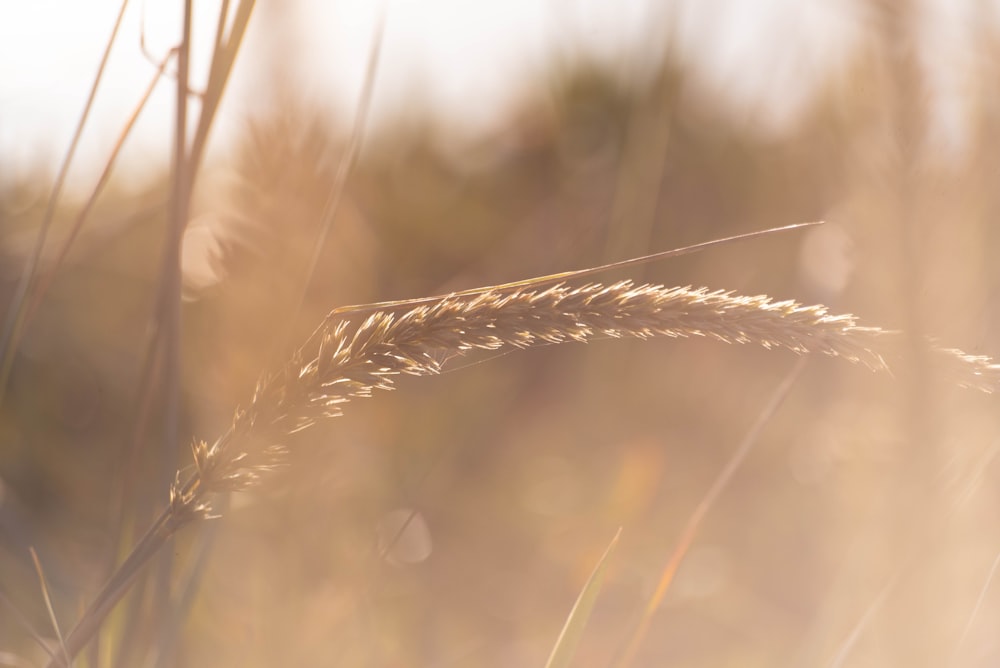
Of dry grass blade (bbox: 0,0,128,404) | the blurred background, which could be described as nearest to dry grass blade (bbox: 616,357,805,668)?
the blurred background

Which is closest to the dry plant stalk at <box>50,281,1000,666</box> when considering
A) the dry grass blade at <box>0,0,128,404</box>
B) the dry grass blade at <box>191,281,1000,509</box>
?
the dry grass blade at <box>191,281,1000,509</box>

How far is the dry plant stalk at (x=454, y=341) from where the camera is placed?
0.31 m

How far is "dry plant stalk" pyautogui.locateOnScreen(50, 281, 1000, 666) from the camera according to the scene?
0.31 meters

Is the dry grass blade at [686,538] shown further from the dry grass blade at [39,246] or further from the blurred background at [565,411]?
the dry grass blade at [39,246]

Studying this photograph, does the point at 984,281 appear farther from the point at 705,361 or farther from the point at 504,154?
the point at 504,154

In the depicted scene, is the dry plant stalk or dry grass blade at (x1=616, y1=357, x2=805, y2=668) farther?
dry grass blade at (x1=616, y1=357, x2=805, y2=668)

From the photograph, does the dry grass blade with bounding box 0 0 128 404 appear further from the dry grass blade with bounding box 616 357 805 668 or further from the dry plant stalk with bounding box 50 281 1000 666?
the dry grass blade with bounding box 616 357 805 668

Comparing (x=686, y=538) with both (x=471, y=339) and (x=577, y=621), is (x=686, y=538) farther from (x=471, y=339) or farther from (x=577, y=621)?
(x=471, y=339)

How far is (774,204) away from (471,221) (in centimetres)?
54

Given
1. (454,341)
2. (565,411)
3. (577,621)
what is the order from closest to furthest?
(454,341) → (577,621) → (565,411)

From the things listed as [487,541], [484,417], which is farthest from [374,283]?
[487,541]

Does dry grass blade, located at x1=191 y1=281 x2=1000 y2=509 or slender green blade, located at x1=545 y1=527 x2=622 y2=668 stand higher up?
dry grass blade, located at x1=191 y1=281 x2=1000 y2=509

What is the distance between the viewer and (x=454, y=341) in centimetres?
31

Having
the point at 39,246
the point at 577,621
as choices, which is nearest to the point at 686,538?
the point at 577,621
